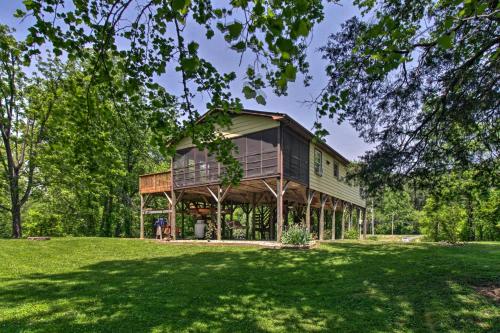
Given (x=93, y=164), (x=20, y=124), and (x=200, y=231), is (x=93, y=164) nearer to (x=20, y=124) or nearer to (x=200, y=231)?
(x=200, y=231)

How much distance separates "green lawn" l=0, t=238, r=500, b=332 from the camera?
439cm

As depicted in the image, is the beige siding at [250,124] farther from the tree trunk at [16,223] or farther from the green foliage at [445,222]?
the tree trunk at [16,223]

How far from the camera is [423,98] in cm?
668

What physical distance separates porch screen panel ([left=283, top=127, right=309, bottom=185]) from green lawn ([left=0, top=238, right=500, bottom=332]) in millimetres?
6140

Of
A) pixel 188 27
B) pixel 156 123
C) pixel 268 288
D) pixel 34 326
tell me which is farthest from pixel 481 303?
pixel 34 326

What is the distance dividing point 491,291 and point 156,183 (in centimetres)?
1760

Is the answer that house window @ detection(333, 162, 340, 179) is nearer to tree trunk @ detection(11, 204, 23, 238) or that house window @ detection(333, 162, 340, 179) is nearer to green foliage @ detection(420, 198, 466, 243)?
green foliage @ detection(420, 198, 466, 243)

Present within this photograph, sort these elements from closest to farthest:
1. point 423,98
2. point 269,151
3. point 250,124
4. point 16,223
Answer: point 423,98
point 269,151
point 250,124
point 16,223

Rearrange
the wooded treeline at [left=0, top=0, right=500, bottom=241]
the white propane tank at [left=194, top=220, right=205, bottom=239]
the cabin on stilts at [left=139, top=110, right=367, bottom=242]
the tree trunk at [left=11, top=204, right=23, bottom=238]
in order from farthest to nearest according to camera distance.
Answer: the tree trunk at [left=11, top=204, right=23, bottom=238] < the white propane tank at [left=194, top=220, right=205, bottom=239] < the cabin on stilts at [left=139, top=110, right=367, bottom=242] < the wooded treeline at [left=0, top=0, right=500, bottom=241]

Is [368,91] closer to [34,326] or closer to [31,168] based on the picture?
[34,326]

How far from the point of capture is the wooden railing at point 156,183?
19.4 metres

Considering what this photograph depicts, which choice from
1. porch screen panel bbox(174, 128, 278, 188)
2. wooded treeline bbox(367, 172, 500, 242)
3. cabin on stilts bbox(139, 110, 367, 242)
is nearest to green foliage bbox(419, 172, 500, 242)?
wooded treeline bbox(367, 172, 500, 242)

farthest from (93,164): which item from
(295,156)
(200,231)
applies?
(200,231)

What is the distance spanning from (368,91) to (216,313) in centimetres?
515
